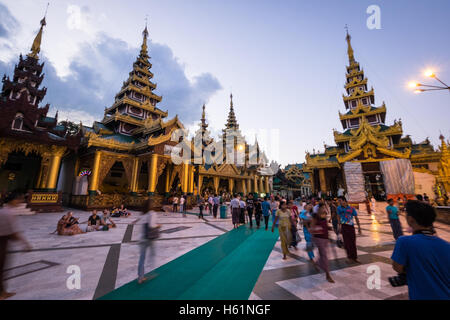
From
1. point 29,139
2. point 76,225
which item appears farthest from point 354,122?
point 29,139

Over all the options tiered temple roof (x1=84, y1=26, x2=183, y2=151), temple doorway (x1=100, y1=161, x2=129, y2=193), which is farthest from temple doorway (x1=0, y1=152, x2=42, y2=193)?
tiered temple roof (x1=84, y1=26, x2=183, y2=151)

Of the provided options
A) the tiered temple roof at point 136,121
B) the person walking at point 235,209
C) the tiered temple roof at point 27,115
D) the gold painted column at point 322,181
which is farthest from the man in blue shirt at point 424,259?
the gold painted column at point 322,181

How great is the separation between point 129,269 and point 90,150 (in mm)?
14919

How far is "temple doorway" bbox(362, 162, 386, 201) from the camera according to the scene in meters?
20.1

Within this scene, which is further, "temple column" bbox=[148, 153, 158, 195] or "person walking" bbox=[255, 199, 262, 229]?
"temple column" bbox=[148, 153, 158, 195]

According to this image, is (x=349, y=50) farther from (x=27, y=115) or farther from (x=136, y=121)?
(x=27, y=115)

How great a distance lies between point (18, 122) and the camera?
12.4 meters

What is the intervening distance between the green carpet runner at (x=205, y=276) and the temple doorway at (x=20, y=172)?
1987cm

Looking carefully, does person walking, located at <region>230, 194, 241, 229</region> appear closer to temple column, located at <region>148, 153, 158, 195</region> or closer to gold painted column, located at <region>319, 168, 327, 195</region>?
temple column, located at <region>148, 153, 158, 195</region>

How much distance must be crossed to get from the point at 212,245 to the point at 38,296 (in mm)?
4032

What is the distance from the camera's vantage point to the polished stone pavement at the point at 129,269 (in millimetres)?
2969

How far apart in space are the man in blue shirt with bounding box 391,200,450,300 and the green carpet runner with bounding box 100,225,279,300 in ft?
7.18

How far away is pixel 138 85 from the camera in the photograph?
23.7m

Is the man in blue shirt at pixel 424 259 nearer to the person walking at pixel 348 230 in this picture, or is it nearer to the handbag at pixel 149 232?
the person walking at pixel 348 230
